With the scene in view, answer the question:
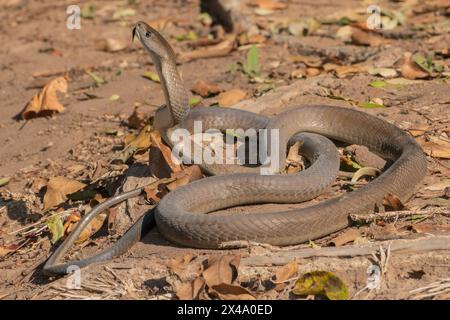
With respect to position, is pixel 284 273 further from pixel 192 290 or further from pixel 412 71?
pixel 412 71

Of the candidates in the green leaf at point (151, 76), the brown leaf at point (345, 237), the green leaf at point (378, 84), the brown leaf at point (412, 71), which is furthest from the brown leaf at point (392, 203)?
the green leaf at point (151, 76)

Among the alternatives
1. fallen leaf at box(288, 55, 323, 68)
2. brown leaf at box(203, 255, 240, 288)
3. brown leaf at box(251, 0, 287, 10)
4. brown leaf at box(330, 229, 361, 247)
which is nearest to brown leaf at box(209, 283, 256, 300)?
brown leaf at box(203, 255, 240, 288)

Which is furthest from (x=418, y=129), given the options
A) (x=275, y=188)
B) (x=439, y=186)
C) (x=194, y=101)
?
(x=194, y=101)

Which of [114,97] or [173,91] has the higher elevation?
[173,91]

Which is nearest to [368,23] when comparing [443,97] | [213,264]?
[443,97]

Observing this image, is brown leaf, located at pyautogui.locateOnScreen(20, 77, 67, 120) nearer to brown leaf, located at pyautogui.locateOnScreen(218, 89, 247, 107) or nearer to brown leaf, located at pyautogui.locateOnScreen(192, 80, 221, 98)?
brown leaf, located at pyautogui.locateOnScreen(192, 80, 221, 98)

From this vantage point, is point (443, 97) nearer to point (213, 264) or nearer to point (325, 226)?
point (325, 226)
